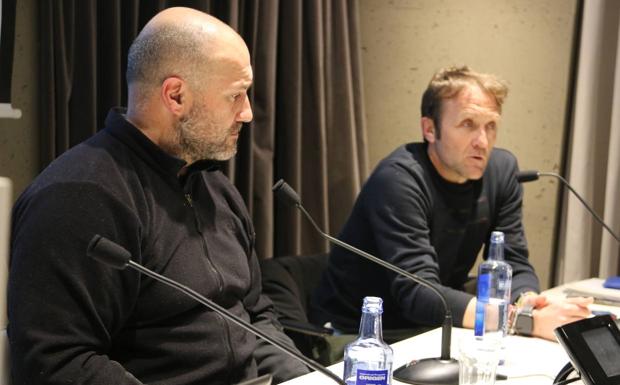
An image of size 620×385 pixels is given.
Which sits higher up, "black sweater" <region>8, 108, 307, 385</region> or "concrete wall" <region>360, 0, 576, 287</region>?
"concrete wall" <region>360, 0, 576, 287</region>

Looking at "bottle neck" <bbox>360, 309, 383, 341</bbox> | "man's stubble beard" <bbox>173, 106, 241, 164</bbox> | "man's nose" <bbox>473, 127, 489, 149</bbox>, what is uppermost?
"man's stubble beard" <bbox>173, 106, 241, 164</bbox>

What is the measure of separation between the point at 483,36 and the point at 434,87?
1.25 meters

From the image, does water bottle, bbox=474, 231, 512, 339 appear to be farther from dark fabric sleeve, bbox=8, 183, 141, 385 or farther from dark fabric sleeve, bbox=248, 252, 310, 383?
dark fabric sleeve, bbox=8, 183, 141, 385

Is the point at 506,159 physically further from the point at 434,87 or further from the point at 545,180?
the point at 545,180

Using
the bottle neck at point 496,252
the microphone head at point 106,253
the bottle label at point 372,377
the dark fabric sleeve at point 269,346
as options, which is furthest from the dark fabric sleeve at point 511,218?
the microphone head at point 106,253

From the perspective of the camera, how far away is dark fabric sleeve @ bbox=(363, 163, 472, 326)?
254cm

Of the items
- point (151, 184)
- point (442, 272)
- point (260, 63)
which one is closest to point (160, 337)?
point (151, 184)

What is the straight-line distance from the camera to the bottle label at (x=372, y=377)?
1.49 meters

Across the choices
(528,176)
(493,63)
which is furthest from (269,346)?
(493,63)

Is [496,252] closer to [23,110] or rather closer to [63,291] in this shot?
[63,291]

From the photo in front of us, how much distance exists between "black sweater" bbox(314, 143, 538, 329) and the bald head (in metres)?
0.90

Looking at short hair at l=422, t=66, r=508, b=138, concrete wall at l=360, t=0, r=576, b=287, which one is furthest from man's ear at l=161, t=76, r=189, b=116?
concrete wall at l=360, t=0, r=576, b=287

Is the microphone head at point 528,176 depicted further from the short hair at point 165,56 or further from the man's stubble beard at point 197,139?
the short hair at point 165,56

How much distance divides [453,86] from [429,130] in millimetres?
175
